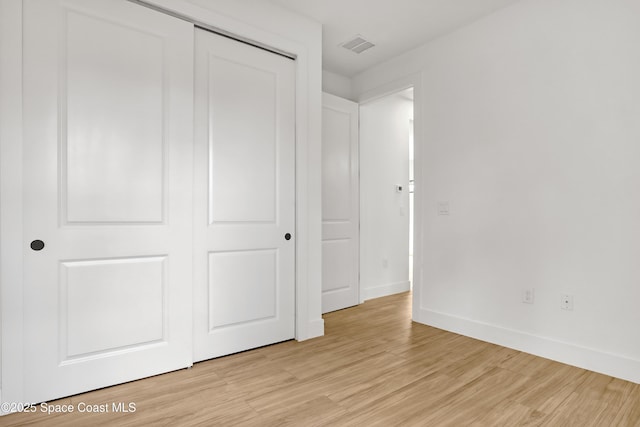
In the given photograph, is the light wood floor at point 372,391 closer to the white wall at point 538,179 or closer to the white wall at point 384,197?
the white wall at point 538,179

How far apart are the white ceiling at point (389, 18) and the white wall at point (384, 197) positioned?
2.84 feet

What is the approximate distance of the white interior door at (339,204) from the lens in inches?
152

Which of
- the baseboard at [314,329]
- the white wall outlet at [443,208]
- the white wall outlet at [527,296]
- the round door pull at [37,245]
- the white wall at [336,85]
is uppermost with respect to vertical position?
the white wall at [336,85]

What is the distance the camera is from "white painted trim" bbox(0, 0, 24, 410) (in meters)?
1.82

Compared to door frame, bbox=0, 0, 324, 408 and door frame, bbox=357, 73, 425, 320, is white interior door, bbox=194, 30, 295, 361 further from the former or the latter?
door frame, bbox=357, 73, 425, 320

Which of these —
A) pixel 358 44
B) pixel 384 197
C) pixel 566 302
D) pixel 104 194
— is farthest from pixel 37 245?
pixel 384 197

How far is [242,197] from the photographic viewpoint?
8.82 feet

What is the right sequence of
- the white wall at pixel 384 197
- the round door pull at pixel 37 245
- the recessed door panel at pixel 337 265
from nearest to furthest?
the round door pull at pixel 37 245 < the recessed door panel at pixel 337 265 < the white wall at pixel 384 197

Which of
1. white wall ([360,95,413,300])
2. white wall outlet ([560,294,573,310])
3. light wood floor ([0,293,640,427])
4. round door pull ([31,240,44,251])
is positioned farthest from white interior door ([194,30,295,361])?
white wall outlet ([560,294,573,310])

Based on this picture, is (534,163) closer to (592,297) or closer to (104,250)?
(592,297)

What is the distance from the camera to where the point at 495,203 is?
2939 millimetres

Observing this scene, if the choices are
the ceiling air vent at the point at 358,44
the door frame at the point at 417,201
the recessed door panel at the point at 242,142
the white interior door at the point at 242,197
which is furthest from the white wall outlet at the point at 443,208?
the ceiling air vent at the point at 358,44

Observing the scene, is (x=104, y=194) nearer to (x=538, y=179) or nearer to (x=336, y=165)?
(x=336, y=165)

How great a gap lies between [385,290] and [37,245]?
3642 millimetres
